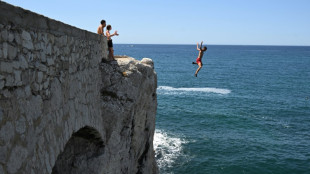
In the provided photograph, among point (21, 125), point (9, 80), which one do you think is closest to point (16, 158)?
point (21, 125)

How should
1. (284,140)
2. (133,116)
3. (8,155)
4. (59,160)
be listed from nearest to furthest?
(8,155), (59,160), (133,116), (284,140)

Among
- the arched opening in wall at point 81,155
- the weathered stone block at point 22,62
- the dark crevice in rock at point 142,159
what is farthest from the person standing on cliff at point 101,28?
the weathered stone block at point 22,62

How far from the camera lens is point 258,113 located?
134 feet

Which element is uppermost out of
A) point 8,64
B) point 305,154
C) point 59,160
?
point 8,64

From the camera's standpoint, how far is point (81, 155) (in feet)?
33.7

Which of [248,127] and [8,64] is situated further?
[248,127]

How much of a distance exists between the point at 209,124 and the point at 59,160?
28.2m

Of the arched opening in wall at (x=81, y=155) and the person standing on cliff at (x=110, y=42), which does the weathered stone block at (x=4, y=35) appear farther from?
the person standing on cliff at (x=110, y=42)

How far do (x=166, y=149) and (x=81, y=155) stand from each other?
1856 cm

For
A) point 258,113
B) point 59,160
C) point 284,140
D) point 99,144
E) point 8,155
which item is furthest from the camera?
point 258,113

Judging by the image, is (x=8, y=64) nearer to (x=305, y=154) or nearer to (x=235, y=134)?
(x=305, y=154)

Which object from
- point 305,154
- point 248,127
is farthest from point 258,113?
point 305,154

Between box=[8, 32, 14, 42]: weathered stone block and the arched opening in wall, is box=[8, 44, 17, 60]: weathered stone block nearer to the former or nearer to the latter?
box=[8, 32, 14, 42]: weathered stone block

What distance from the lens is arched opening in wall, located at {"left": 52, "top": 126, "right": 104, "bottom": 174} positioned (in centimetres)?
978
